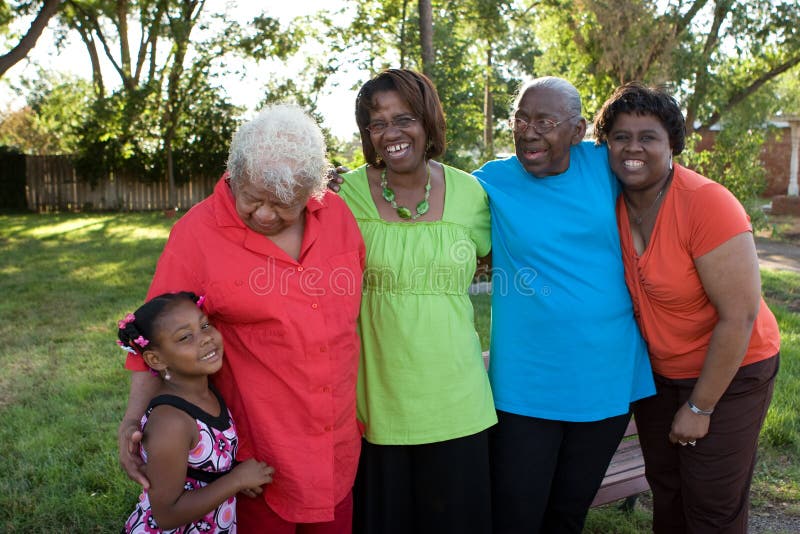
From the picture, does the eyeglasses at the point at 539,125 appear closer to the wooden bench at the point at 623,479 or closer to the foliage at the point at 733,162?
the wooden bench at the point at 623,479

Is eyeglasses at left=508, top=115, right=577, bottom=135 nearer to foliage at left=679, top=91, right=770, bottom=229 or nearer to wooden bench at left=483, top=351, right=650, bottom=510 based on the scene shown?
wooden bench at left=483, top=351, right=650, bottom=510

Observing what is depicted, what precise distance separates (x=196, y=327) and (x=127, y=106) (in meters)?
17.5

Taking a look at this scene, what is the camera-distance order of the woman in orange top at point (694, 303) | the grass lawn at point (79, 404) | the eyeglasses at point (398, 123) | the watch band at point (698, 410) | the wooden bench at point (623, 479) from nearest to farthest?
1. the woman in orange top at point (694, 303)
2. the watch band at point (698, 410)
3. the eyeglasses at point (398, 123)
4. the wooden bench at point (623, 479)
5. the grass lawn at point (79, 404)

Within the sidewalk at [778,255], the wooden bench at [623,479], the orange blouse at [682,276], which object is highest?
the orange blouse at [682,276]

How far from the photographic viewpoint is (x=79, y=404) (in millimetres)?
4867

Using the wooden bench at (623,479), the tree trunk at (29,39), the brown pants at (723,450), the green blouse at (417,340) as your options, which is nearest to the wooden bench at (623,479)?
the wooden bench at (623,479)

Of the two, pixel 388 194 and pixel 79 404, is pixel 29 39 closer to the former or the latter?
pixel 79 404

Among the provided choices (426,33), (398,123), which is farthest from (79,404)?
(426,33)

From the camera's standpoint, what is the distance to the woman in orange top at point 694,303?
236 centimetres

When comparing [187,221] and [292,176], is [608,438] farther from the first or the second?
[187,221]

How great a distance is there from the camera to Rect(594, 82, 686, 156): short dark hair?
97.7 inches

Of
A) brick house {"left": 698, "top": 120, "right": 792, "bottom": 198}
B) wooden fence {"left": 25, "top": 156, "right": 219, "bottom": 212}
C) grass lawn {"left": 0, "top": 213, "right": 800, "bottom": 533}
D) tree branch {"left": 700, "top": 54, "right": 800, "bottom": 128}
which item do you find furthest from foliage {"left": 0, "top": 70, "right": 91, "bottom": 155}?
brick house {"left": 698, "top": 120, "right": 792, "bottom": 198}

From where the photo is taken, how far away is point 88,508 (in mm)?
3461

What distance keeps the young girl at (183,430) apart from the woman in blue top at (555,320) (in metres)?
0.98
